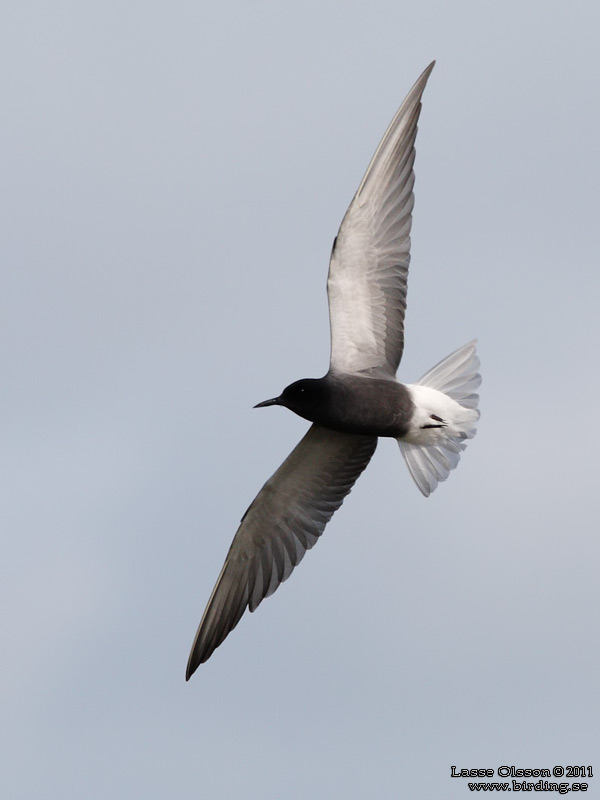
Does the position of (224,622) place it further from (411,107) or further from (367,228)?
(411,107)

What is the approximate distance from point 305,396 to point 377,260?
4.20ft

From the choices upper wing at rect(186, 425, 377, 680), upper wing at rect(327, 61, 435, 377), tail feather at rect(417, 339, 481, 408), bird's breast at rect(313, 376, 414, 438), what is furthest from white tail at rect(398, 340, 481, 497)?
upper wing at rect(186, 425, 377, 680)

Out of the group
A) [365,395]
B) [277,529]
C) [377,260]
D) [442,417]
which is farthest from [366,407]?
[277,529]

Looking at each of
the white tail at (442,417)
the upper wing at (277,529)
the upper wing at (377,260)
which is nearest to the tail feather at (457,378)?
the white tail at (442,417)

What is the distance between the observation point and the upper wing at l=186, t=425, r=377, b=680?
11.0 meters

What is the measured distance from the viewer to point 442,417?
10.2 meters

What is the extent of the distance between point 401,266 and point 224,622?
3512 mm

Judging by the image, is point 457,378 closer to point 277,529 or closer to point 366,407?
point 366,407

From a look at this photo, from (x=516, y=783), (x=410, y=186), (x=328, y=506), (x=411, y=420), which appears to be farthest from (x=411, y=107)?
(x=516, y=783)

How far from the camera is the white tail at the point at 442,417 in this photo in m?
10.2

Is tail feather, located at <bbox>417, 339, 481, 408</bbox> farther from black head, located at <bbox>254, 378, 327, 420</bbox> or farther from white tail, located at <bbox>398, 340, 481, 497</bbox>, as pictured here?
black head, located at <bbox>254, 378, 327, 420</bbox>

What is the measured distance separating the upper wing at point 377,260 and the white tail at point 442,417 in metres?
0.40

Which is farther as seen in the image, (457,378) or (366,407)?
(457,378)

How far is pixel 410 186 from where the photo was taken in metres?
10.5
